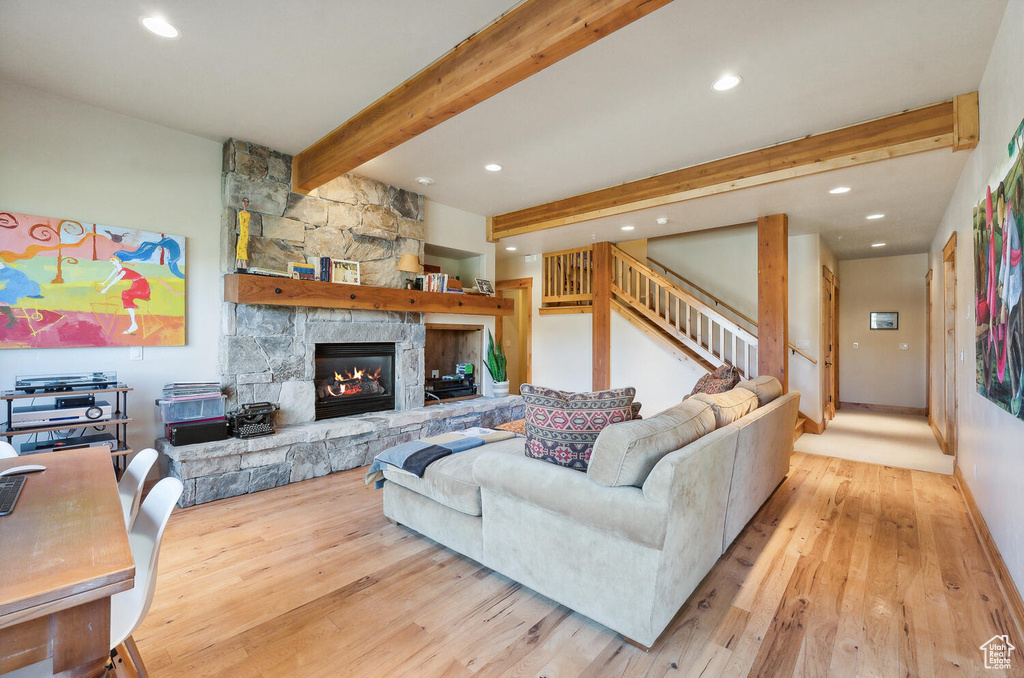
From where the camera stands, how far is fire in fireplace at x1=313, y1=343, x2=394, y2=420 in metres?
4.20

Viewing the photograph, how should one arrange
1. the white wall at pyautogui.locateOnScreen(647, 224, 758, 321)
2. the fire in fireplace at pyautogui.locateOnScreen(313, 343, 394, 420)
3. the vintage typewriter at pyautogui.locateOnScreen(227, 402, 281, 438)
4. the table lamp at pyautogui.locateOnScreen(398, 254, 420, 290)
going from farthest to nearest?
→ the white wall at pyautogui.locateOnScreen(647, 224, 758, 321)
the table lamp at pyautogui.locateOnScreen(398, 254, 420, 290)
the fire in fireplace at pyautogui.locateOnScreen(313, 343, 394, 420)
the vintage typewriter at pyautogui.locateOnScreen(227, 402, 281, 438)

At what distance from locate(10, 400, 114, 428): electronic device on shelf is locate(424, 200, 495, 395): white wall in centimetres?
281

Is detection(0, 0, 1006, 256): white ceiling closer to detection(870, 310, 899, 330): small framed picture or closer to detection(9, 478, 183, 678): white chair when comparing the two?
detection(9, 478, 183, 678): white chair

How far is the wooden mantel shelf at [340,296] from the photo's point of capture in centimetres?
343

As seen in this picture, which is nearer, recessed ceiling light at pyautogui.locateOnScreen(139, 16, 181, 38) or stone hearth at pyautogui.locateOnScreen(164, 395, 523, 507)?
recessed ceiling light at pyautogui.locateOnScreen(139, 16, 181, 38)

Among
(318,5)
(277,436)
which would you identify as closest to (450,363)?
(277,436)

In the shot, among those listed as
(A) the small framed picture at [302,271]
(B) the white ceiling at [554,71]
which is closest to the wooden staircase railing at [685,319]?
(B) the white ceiling at [554,71]

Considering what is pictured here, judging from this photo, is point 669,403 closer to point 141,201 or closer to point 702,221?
point 702,221

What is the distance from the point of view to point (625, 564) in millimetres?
1695

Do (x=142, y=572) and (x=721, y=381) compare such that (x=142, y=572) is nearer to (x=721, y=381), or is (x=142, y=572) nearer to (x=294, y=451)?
(x=294, y=451)

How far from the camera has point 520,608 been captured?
1955 millimetres

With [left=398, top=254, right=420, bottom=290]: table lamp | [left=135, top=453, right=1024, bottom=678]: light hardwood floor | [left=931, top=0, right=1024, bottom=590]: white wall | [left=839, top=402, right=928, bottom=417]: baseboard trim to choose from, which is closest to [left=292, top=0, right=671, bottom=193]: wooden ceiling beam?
[left=398, top=254, right=420, bottom=290]: table lamp

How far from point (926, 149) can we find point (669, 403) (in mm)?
3493

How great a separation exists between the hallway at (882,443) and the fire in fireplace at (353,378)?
Result: 4.38 meters
